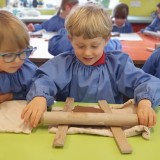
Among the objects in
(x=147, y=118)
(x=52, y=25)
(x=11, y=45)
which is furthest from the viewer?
(x=52, y=25)

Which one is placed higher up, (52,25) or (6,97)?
(6,97)

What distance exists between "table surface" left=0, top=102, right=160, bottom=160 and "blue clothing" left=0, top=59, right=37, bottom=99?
0.34 m

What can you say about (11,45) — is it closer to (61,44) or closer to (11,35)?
(11,35)

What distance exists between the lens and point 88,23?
3.51 feet

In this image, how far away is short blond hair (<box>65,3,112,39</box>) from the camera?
106cm

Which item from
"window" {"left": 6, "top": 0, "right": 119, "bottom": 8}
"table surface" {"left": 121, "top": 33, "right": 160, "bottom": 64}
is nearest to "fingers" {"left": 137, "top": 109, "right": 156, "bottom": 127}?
"table surface" {"left": 121, "top": 33, "right": 160, "bottom": 64}

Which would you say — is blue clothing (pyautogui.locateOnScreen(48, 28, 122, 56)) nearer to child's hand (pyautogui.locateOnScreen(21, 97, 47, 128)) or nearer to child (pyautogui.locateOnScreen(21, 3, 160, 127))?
child (pyautogui.locateOnScreen(21, 3, 160, 127))

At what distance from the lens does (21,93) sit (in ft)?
3.81

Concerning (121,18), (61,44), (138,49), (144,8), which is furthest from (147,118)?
(144,8)

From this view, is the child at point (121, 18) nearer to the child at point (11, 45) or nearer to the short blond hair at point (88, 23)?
the short blond hair at point (88, 23)

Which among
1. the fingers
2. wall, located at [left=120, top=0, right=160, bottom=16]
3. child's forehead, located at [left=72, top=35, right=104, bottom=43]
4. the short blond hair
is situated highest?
the short blond hair

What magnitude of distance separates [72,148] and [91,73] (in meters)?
0.48

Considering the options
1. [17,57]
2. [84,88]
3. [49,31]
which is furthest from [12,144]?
[49,31]

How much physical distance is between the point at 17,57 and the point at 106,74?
15.3 inches
